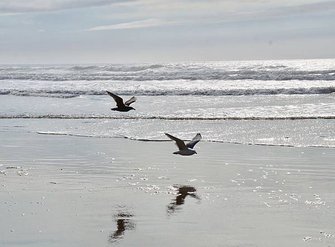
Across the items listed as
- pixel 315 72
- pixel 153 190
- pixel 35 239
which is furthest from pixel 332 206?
pixel 315 72

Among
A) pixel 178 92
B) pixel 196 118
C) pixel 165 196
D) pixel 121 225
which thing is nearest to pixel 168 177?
pixel 165 196

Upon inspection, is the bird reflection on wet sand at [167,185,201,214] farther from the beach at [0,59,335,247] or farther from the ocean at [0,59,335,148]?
the ocean at [0,59,335,148]

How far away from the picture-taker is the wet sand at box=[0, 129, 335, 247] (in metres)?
7.89

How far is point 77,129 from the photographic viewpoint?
18.8 meters

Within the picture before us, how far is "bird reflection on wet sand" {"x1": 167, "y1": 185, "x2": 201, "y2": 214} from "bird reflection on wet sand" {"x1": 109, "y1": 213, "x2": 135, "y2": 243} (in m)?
0.60

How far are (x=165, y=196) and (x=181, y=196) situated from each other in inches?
8.9

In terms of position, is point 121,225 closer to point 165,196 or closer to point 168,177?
point 165,196

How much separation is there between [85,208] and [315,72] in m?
33.3

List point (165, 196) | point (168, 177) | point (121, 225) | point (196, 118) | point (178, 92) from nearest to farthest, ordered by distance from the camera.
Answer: point (121, 225) → point (165, 196) → point (168, 177) → point (196, 118) → point (178, 92)

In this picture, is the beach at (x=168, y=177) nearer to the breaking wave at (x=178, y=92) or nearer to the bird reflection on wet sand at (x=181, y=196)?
the bird reflection on wet sand at (x=181, y=196)

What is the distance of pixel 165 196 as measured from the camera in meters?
10.0

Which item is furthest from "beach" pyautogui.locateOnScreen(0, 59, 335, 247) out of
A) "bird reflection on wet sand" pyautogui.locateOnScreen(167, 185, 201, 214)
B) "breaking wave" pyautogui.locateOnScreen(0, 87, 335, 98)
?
"breaking wave" pyautogui.locateOnScreen(0, 87, 335, 98)

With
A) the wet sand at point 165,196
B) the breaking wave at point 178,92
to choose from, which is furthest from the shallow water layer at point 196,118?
the wet sand at point 165,196

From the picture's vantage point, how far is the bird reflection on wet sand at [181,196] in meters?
9.28
